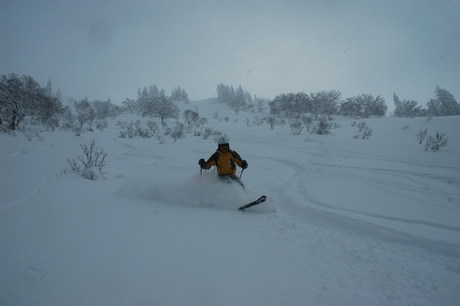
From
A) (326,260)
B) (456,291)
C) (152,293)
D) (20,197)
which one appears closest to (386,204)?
(456,291)

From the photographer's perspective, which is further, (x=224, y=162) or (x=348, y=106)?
(x=348, y=106)

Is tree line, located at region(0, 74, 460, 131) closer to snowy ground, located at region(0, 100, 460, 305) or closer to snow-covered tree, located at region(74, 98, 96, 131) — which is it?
snow-covered tree, located at region(74, 98, 96, 131)

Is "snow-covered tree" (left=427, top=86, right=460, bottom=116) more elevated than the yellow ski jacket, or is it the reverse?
"snow-covered tree" (left=427, top=86, right=460, bottom=116)

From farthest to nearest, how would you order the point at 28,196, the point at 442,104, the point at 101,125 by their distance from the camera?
the point at 442,104 → the point at 101,125 → the point at 28,196

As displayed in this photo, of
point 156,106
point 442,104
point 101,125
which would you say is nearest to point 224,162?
point 101,125

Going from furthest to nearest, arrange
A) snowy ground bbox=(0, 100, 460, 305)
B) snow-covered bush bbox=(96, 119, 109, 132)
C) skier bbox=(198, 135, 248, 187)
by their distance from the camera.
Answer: snow-covered bush bbox=(96, 119, 109, 132) → skier bbox=(198, 135, 248, 187) → snowy ground bbox=(0, 100, 460, 305)

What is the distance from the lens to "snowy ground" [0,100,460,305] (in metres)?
1.59

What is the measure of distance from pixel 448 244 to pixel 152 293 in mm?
2957

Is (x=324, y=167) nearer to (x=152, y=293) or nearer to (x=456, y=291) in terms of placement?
(x=456, y=291)

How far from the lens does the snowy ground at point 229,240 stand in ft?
5.20

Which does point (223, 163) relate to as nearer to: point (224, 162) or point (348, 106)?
point (224, 162)

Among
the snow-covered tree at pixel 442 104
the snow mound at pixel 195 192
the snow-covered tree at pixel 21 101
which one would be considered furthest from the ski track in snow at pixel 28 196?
the snow-covered tree at pixel 442 104

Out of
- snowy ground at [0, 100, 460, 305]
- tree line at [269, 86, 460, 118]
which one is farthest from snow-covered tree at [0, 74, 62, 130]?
tree line at [269, 86, 460, 118]

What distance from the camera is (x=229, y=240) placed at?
2.32 metres
